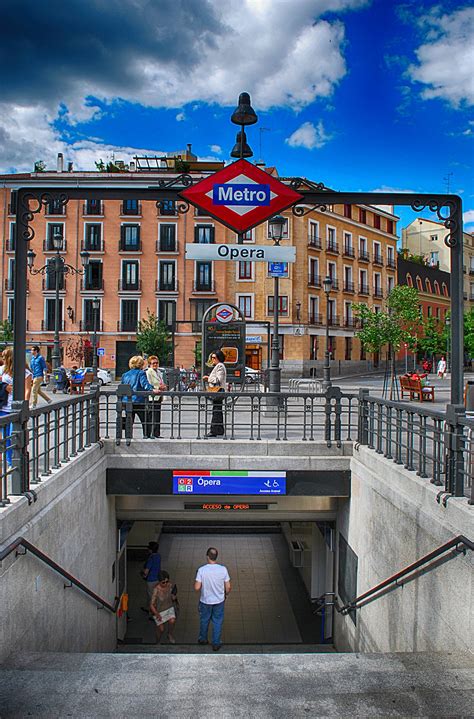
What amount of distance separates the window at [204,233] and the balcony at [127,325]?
828 cm

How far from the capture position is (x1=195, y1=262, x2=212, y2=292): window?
44.3 metres

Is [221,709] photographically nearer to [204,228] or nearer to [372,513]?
[372,513]

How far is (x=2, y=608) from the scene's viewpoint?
4.44 meters

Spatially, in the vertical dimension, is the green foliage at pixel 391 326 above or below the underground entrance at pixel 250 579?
above

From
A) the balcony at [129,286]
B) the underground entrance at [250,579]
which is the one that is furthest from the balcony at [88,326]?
the underground entrance at [250,579]

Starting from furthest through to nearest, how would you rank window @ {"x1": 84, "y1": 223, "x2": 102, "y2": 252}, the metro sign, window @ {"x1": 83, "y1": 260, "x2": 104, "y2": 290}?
window @ {"x1": 84, "y1": 223, "x2": 102, "y2": 252}, window @ {"x1": 83, "y1": 260, "x2": 104, "y2": 290}, the metro sign

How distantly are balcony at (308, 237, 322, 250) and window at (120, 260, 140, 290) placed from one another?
46.2 ft

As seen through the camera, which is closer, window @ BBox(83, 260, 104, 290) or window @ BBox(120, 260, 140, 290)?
window @ BBox(83, 260, 104, 290)

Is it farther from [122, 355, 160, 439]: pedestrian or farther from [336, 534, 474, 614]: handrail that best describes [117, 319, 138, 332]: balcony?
[336, 534, 474, 614]: handrail

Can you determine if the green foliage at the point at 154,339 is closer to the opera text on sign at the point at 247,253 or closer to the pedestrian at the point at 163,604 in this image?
the pedestrian at the point at 163,604

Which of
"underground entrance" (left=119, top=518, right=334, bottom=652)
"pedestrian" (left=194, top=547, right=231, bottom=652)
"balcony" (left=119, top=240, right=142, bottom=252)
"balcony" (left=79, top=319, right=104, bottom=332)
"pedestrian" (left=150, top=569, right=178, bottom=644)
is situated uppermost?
"balcony" (left=119, top=240, right=142, bottom=252)

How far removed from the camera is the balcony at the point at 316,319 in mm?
45875

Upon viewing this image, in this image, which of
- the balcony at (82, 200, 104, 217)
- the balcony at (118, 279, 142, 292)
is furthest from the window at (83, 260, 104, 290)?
the balcony at (82, 200, 104, 217)

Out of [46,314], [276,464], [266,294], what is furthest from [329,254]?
[276,464]
